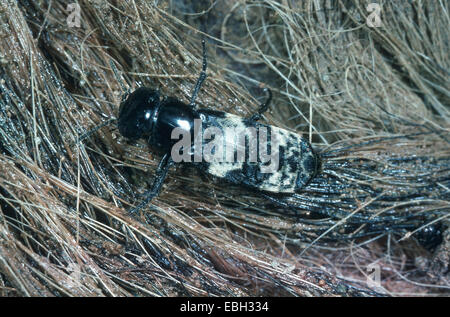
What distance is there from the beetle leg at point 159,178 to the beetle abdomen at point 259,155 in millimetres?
276

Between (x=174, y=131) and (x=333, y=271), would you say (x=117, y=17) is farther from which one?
(x=333, y=271)

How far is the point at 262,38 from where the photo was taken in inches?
148

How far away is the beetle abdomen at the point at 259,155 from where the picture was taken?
114 inches

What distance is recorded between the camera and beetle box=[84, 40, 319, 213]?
9.52 ft

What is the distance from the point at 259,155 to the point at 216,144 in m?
0.33

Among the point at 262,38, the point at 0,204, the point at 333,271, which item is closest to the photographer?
the point at 0,204

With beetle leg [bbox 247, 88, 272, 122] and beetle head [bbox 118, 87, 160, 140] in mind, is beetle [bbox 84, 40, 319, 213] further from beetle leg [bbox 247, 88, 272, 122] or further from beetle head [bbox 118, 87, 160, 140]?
beetle leg [bbox 247, 88, 272, 122]

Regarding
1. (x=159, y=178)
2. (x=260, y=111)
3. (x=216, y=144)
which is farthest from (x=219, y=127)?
(x=159, y=178)

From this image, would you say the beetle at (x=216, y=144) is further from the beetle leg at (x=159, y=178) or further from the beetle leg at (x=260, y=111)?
the beetle leg at (x=260, y=111)

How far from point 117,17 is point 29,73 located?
2.68 feet

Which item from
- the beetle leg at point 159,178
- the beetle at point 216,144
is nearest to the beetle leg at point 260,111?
the beetle at point 216,144

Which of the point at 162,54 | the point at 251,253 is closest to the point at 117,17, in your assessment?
the point at 162,54

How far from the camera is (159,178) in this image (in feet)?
9.96
